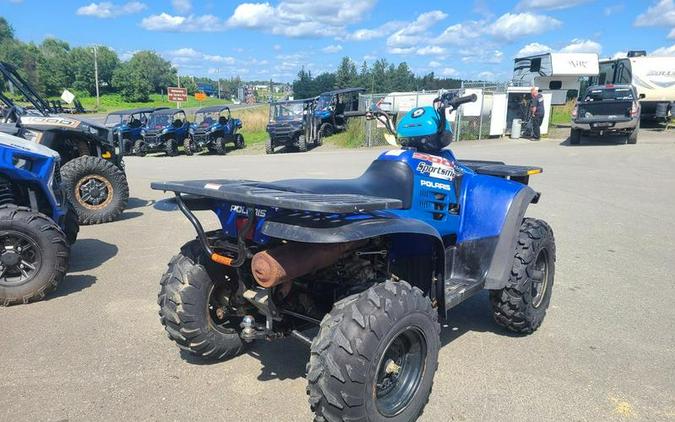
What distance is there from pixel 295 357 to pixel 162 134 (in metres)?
21.0

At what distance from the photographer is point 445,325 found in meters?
4.30

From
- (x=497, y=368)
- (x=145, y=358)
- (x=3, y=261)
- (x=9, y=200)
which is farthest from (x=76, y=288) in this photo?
(x=497, y=368)

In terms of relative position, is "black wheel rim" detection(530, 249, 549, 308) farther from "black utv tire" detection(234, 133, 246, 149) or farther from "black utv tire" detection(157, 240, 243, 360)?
"black utv tire" detection(234, 133, 246, 149)

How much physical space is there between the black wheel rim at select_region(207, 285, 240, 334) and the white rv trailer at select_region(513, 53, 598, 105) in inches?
1027

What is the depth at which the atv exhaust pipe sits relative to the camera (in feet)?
8.55

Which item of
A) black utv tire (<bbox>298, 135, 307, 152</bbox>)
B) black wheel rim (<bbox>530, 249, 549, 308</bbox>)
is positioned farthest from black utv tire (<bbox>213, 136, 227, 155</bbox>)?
black wheel rim (<bbox>530, 249, 549, 308</bbox>)

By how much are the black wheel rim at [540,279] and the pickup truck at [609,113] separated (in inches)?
636

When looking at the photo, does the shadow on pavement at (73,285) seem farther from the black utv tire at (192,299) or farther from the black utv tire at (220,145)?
the black utv tire at (220,145)

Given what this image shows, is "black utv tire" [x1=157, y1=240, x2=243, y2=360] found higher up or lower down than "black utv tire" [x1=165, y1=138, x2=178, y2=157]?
higher up

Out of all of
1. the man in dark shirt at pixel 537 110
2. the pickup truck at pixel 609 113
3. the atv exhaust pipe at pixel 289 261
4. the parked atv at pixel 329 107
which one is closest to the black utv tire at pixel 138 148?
the parked atv at pixel 329 107

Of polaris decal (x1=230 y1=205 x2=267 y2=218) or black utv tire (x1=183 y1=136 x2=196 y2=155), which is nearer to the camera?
polaris decal (x1=230 y1=205 x2=267 y2=218)

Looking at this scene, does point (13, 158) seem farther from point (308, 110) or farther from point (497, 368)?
point (308, 110)

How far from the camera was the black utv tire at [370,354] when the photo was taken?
2.49m

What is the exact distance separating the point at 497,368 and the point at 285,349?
4.91ft
